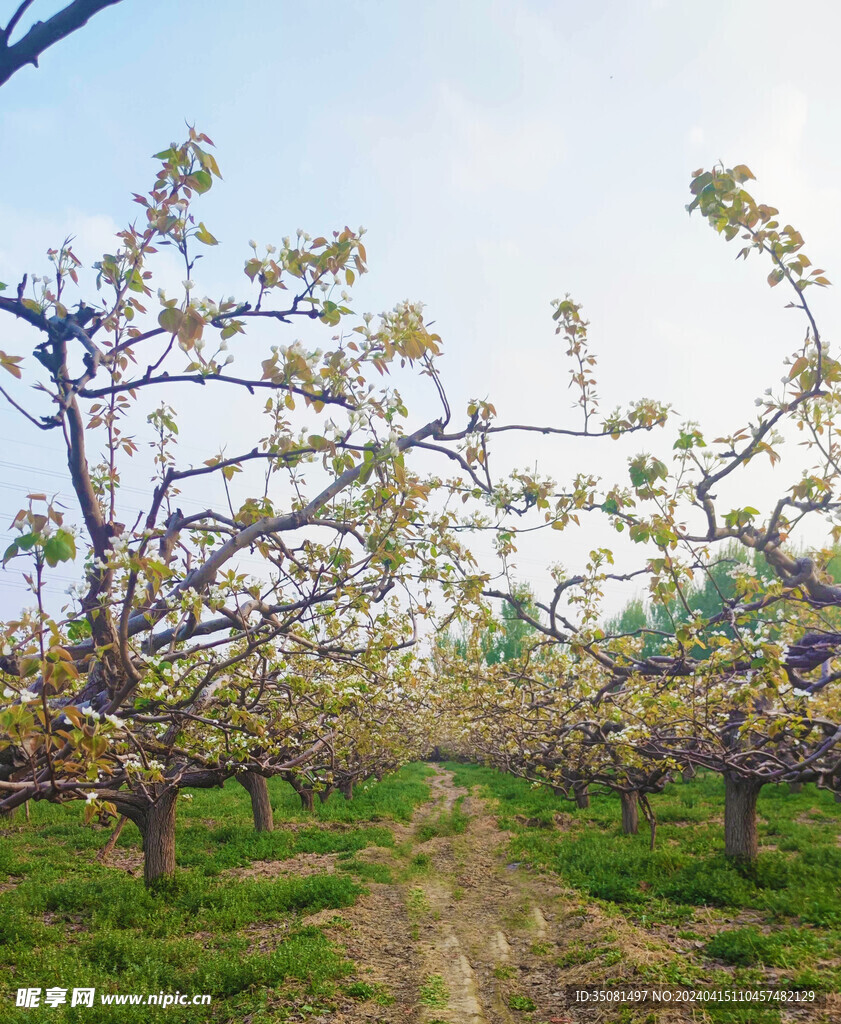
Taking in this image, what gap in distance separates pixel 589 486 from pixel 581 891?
8089 mm

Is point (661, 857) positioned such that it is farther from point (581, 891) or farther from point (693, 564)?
point (693, 564)

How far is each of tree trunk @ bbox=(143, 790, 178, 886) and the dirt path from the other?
340 cm

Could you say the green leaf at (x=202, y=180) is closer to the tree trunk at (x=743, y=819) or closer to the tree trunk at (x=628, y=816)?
the tree trunk at (x=743, y=819)

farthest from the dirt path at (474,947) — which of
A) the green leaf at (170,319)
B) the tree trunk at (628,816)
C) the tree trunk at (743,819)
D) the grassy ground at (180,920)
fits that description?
the green leaf at (170,319)

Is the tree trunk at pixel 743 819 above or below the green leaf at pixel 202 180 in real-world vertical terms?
below

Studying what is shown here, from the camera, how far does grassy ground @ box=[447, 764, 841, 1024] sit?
745cm

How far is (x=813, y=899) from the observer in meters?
9.70

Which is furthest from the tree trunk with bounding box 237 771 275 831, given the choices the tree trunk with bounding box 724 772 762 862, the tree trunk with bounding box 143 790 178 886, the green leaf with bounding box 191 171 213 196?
the green leaf with bounding box 191 171 213 196

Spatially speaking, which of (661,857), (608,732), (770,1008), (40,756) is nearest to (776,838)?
(661,857)

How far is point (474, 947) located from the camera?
907cm

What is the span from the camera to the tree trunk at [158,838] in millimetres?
10984

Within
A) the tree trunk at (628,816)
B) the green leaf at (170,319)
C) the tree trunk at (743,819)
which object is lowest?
the tree trunk at (628,816)

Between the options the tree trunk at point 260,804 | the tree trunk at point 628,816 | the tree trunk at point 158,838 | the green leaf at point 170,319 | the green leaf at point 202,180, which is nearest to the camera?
the green leaf at point 170,319

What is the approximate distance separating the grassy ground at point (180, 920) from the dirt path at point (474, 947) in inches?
24.0
